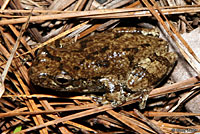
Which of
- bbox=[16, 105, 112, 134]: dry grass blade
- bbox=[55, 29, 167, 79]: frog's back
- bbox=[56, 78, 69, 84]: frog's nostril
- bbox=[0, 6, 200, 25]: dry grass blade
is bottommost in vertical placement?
bbox=[16, 105, 112, 134]: dry grass blade

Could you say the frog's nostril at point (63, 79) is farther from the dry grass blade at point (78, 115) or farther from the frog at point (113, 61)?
the dry grass blade at point (78, 115)

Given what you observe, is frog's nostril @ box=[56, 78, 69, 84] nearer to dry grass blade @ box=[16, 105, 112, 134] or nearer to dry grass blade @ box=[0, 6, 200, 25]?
dry grass blade @ box=[16, 105, 112, 134]

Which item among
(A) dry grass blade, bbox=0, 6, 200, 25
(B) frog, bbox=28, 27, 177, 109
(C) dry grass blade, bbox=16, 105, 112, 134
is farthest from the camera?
(B) frog, bbox=28, 27, 177, 109

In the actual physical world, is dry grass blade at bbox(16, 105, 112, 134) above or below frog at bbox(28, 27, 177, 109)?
below

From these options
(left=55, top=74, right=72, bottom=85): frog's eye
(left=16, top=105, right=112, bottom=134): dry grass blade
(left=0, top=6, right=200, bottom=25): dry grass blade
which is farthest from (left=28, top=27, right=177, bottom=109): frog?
(left=0, top=6, right=200, bottom=25): dry grass blade

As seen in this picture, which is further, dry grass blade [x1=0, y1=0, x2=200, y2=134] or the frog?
the frog

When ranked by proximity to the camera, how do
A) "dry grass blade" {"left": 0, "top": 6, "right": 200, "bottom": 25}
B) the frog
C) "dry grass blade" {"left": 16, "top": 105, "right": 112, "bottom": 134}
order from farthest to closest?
the frog → "dry grass blade" {"left": 0, "top": 6, "right": 200, "bottom": 25} → "dry grass blade" {"left": 16, "top": 105, "right": 112, "bottom": 134}

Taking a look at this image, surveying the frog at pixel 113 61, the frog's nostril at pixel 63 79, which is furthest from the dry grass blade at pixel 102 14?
the frog's nostril at pixel 63 79

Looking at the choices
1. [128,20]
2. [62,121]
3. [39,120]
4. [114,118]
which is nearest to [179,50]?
[128,20]

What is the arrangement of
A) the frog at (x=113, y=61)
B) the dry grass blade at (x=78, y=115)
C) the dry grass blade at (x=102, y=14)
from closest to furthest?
the dry grass blade at (x=78, y=115)
the dry grass blade at (x=102, y=14)
the frog at (x=113, y=61)
